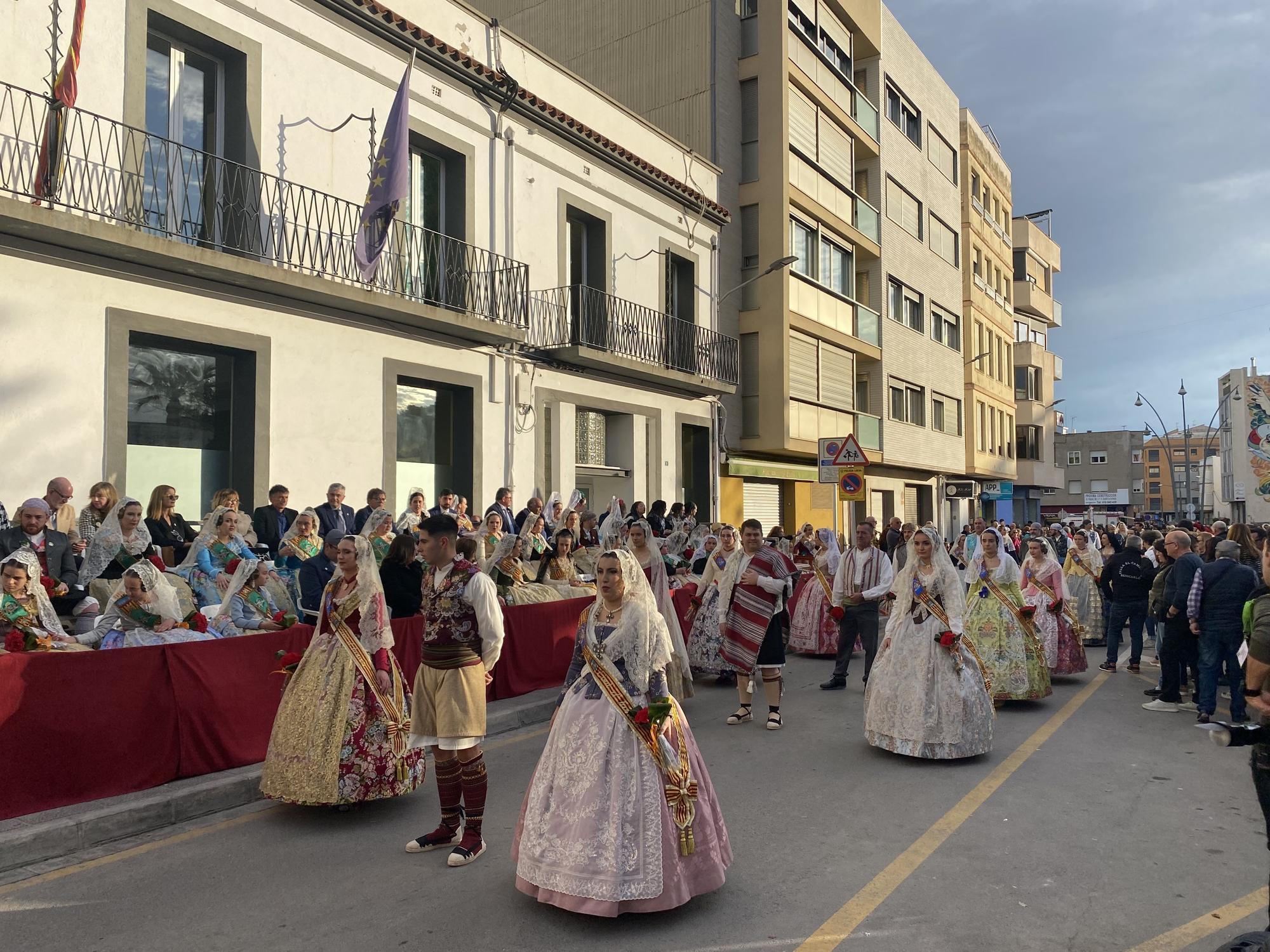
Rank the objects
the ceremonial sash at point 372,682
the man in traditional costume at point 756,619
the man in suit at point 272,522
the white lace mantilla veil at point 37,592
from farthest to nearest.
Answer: the man in suit at point 272,522, the man in traditional costume at point 756,619, the white lace mantilla veil at point 37,592, the ceremonial sash at point 372,682

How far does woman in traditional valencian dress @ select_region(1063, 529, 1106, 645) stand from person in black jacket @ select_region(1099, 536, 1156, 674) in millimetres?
2526

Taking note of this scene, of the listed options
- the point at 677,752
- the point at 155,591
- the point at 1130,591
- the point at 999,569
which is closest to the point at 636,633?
the point at 677,752

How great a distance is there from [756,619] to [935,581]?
1742mm

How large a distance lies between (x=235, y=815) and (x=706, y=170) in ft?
62.2

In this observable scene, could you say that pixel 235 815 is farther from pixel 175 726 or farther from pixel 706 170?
pixel 706 170

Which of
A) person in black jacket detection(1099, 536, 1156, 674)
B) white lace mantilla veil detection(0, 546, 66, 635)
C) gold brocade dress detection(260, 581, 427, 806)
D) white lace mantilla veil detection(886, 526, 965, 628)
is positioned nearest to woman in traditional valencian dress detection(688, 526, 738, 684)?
white lace mantilla veil detection(886, 526, 965, 628)

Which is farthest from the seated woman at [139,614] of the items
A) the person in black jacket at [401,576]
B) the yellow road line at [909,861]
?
the yellow road line at [909,861]

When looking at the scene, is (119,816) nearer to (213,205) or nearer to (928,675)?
(928,675)

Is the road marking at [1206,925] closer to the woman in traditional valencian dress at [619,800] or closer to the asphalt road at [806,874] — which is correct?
the asphalt road at [806,874]

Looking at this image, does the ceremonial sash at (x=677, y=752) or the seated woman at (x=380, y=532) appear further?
the seated woman at (x=380, y=532)

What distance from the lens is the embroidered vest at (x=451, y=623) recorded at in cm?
544

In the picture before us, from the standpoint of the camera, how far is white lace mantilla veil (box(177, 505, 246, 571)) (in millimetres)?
8664

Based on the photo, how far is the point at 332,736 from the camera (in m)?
5.82

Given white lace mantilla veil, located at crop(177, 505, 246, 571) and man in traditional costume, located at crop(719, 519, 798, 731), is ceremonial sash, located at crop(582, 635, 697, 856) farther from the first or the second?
white lace mantilla veil, located at crop(177, 505, 246, 571)
